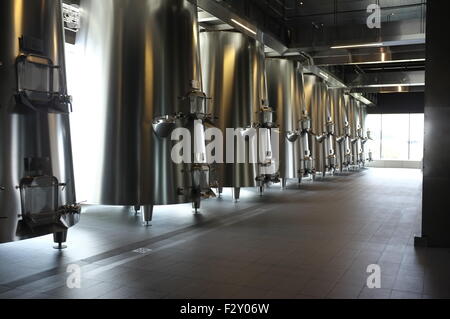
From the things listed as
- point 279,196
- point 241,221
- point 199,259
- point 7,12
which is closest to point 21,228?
point 199,259

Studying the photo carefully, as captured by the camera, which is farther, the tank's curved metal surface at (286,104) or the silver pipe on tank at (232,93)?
the tank's curved metal surface at (286,104)

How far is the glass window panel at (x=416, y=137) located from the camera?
25.4m

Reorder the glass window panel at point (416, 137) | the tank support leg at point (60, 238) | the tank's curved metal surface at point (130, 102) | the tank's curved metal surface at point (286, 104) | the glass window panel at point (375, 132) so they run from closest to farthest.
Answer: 1. the tank support leg at point (60, 238)
2. the tank's curved metal surface at point (130, 102)
3. the tank's curved metal surface at point (286, 104)
4. the glass window panel at point (416, 137)
5. the glass window panel at point (375, 132)

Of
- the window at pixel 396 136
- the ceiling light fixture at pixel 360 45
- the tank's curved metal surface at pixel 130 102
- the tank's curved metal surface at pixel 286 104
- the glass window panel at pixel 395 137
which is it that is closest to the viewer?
the tank's curved metal surface at pixel 130 102

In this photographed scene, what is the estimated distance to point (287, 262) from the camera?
183 inches

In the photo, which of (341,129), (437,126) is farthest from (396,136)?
(437,126)

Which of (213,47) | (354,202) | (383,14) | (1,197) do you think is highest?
(383,14)

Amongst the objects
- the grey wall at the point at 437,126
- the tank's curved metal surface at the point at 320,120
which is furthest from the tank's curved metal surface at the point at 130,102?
the tank's curved metal surface at the point at 320,120

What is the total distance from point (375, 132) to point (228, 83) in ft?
64.2

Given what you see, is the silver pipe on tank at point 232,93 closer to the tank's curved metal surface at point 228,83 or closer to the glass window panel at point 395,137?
the tank's curved metal surface at point 228,83

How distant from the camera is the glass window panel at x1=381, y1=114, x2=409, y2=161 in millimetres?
25906

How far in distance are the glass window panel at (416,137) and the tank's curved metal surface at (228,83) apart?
19.0 metres

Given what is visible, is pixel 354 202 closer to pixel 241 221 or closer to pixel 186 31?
pixel 241 221
